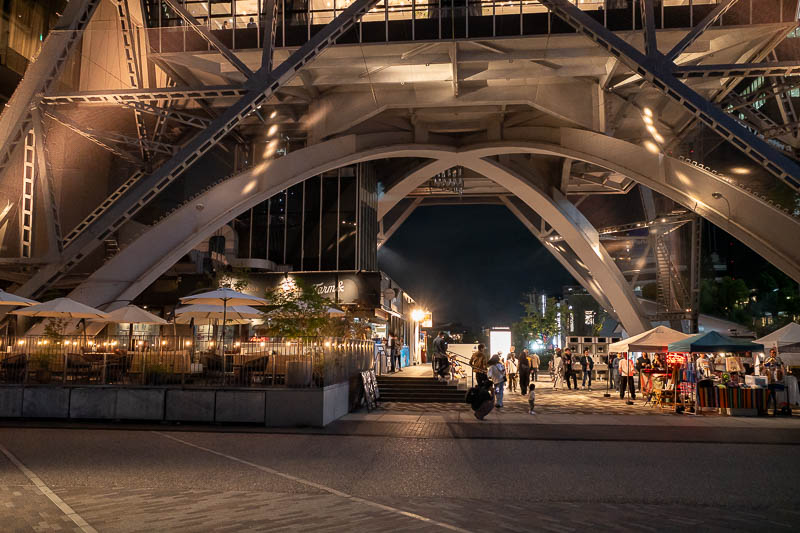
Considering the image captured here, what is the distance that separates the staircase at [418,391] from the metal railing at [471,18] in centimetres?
1285

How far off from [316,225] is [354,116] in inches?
316

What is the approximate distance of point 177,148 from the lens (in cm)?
2594

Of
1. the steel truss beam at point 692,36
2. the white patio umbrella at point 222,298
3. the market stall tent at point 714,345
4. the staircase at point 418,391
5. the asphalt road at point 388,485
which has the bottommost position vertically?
the asphalt road at point 388,485

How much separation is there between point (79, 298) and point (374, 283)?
49.1ft

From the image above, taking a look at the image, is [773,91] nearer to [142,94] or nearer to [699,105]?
[699,105]

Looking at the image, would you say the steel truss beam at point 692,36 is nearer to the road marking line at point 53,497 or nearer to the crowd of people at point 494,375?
the crowd of people at point 494,375

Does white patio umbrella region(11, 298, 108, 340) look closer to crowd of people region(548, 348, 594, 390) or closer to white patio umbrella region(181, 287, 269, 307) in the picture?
white patio umbrella region(181, 287, 269, 307)

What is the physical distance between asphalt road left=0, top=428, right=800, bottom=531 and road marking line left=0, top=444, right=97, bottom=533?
3 cm

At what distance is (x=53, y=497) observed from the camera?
730 centimetres

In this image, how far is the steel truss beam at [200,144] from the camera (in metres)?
21.2

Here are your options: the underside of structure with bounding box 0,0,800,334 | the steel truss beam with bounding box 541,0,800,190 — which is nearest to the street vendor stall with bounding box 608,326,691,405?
the steel truss beam with bounding box 541,0,800,190

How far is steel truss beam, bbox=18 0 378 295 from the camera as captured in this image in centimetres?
2122

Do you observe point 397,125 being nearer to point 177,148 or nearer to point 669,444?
point 177,148

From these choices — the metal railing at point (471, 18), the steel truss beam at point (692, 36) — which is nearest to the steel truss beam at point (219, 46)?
the metal railing at point (471, 18)
